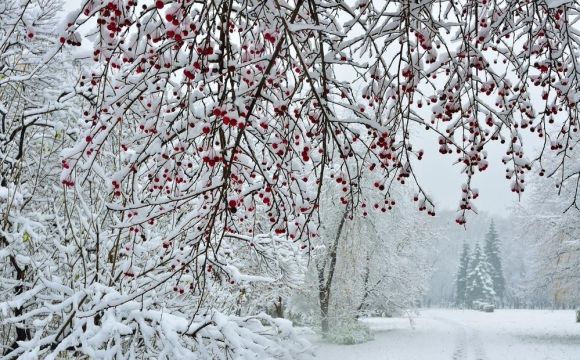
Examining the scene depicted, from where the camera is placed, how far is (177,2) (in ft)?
5.79

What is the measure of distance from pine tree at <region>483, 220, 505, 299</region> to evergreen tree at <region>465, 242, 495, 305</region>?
1.07 meters

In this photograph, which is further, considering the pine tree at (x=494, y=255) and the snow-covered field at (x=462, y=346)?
the pine tree at (x=494, y=255)

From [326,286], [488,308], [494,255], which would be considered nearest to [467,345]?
[326,286]

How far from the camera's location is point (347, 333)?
1603 centimetres

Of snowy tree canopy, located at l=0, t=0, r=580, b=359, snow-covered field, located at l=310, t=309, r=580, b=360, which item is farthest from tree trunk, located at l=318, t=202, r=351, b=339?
snowy tree canopy, located at l=0, t=0, r=580, b=359

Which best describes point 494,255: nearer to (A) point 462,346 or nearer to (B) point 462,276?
(B) point 462,276

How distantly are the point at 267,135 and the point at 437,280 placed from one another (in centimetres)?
7278

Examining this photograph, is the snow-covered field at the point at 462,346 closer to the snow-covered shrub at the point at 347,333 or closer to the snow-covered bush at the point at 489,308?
the snow-covered shrub at the point at 347,333

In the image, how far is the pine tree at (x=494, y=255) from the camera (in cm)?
5216

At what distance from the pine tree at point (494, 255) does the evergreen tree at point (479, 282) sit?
1075 millimetres

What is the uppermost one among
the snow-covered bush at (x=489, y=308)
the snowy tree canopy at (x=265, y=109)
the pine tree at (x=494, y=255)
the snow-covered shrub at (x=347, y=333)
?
the pine tree at (x=494, y=255)

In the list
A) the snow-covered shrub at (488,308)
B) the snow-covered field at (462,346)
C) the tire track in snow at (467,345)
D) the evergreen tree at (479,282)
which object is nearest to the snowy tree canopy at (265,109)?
the snow-covered field at (462,346)

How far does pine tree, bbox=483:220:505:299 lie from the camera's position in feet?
171

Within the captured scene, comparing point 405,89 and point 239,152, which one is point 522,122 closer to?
point 405,89
